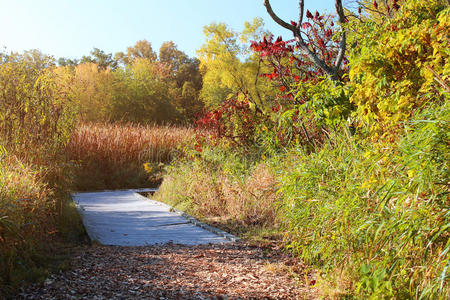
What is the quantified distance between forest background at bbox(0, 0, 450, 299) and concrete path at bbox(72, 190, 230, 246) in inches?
16.2

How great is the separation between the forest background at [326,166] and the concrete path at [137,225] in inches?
16.2

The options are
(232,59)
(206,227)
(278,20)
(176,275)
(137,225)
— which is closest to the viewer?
(176,275)

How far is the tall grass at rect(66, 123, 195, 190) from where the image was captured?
482 inches

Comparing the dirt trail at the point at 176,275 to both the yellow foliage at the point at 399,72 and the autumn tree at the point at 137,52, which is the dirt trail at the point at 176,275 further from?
the autumn tree at the point at 137,52

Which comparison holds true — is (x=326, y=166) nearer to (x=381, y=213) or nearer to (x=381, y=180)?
(x=381, y=180)

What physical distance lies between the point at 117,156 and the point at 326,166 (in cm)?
980

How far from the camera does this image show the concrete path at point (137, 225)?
5.40 m

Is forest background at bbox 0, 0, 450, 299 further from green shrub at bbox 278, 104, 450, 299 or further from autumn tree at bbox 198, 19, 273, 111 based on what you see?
autumn tree at bbox 198, 19, 273, 111

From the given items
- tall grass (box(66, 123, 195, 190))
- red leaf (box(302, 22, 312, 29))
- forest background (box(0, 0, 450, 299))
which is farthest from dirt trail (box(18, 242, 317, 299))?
tall grass (box(66, 123, 195, 190))

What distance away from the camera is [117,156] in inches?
506

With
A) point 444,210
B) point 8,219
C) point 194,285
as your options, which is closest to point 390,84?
point 444,210

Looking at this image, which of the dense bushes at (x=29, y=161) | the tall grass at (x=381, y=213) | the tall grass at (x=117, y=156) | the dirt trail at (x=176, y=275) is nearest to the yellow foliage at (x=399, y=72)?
the tall grass at (x=381, y=213)

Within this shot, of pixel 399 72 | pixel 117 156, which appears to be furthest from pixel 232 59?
pixel 399 72

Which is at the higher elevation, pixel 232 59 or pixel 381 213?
pixel 232 59
